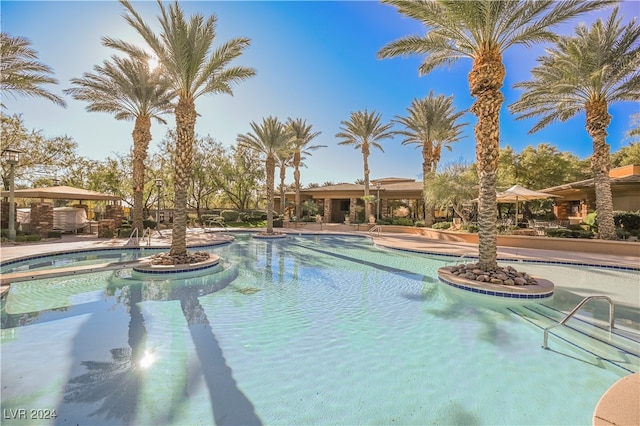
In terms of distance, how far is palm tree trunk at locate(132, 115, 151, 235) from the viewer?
17234 millimetres

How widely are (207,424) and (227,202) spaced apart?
37.6 metres

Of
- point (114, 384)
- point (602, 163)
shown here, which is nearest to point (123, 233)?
point (114, 384)

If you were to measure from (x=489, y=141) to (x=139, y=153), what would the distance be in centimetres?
1862

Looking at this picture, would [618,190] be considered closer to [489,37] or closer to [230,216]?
[489,37]

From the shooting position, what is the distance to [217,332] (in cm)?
520

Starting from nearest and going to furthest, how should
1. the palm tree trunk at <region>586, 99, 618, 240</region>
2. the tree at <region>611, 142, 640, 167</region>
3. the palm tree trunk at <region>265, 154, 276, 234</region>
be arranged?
1. the palm tree trunk at <region>586, 99, 618, 240</region>
2. the palm tree trunk at <region>265, 154, 276, 234</region>
3. the tree at <region>611, 142, 640, 167</region>

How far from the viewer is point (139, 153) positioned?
683 inches

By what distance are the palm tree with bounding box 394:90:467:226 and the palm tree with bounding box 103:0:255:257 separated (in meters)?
16.6

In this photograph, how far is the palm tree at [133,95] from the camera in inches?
618

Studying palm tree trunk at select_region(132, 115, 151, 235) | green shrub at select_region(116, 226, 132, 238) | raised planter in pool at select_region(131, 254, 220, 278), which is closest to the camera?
raised planter in pool at select_region(131, 254, 220, 278)

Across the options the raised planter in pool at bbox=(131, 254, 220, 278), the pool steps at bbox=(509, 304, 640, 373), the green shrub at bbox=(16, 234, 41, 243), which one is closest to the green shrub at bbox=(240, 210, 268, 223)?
the green shrub at bbox=(16, 234, 41, 243)

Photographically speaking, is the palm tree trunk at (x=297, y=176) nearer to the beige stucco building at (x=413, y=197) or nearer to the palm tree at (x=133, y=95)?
the beige stucco building at (x=413, y=197)

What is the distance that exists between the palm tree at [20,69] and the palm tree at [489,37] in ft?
48.5

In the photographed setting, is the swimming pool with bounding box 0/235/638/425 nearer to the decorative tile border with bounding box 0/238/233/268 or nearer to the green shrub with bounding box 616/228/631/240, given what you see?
the decorative tile border with bounding box 0/238/233/268
